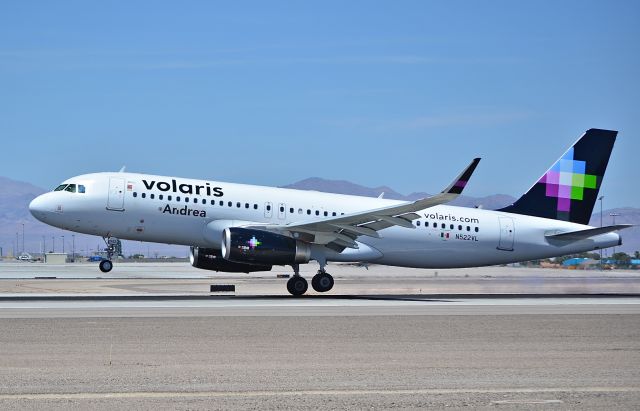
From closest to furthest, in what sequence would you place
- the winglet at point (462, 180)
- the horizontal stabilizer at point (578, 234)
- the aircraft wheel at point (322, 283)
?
1. the winglet at point (462, 180)
2. the aircraft wheel at point (322, 283)
3. the horizontal stabilizer at point (578, 234)

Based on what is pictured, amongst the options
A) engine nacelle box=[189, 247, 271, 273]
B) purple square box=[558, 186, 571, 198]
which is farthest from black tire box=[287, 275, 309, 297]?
purple square box=[558, 186, 571, 198]

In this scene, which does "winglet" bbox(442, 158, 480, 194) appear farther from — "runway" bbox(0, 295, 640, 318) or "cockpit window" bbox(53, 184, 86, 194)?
"cockpit window" bbox(53, 184, 86, 194)

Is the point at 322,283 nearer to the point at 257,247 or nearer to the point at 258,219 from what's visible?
the point at 258,219

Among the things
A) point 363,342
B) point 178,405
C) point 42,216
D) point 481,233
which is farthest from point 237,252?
point 178,405

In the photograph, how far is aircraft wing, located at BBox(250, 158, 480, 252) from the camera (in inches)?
1364

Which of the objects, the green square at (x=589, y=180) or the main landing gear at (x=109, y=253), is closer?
the main landing gear at (x=109, y=253)

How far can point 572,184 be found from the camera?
144ft

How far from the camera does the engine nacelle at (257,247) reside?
35.7m

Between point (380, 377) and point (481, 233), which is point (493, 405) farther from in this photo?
point (481, 233)

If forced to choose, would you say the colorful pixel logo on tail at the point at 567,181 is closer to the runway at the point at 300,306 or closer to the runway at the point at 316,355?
the runway at the point at 300,306

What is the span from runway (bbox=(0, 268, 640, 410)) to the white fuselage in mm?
5726

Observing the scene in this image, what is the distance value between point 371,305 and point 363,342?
38.8 ft

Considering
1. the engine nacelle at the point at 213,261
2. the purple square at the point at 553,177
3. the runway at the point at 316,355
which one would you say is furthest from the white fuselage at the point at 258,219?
the runway at the point at 316,355

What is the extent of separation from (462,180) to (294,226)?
6837mm
